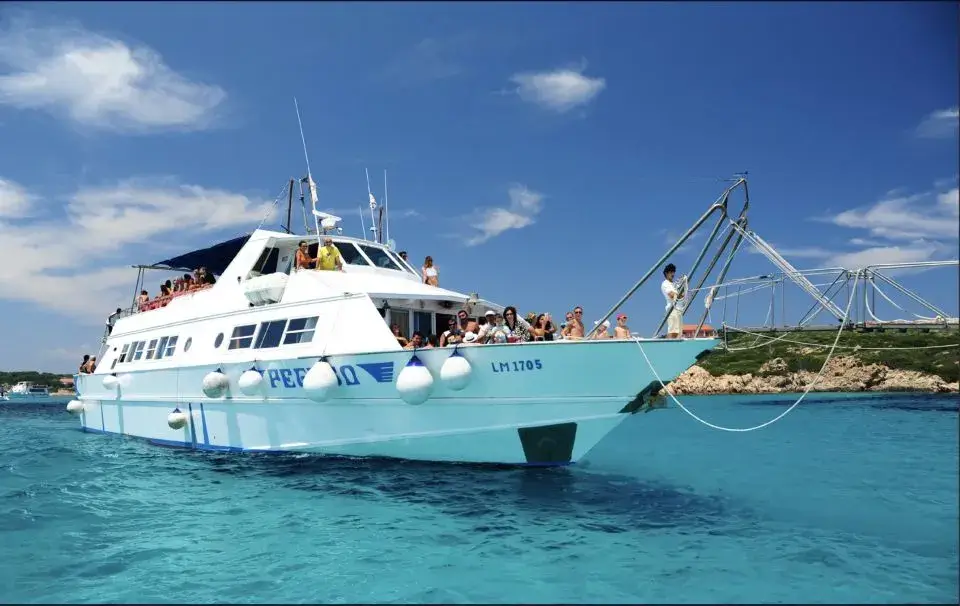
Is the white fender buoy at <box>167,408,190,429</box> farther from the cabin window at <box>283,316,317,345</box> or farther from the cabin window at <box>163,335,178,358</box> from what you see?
the cabin window at <box>283,316,317,345</box>

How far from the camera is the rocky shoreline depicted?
Answer: 5522cm

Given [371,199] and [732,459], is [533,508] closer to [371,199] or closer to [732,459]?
[732,459]

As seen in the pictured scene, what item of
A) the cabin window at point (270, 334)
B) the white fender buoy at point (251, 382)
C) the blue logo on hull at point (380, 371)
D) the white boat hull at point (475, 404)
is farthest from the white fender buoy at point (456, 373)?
the cabin window at point (270, 334)

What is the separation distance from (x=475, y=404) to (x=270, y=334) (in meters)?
5.33

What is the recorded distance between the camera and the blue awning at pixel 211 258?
1817cm

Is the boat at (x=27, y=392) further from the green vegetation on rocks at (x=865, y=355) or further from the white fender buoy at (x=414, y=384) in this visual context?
the white fender buoy at (x=414, y=384)

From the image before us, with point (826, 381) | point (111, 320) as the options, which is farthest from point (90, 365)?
point (826, 381)

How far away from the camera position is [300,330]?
12734mm

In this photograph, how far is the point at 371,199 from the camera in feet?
57.5

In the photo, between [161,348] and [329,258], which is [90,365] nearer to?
[161,348]

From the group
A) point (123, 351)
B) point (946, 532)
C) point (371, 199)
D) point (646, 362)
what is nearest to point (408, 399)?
point (646, 362)

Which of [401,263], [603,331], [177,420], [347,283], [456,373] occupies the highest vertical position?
[401,263]

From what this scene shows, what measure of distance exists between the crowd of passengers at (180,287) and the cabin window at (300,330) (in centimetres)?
538

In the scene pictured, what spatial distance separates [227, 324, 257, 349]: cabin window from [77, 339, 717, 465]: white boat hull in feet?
1.83
